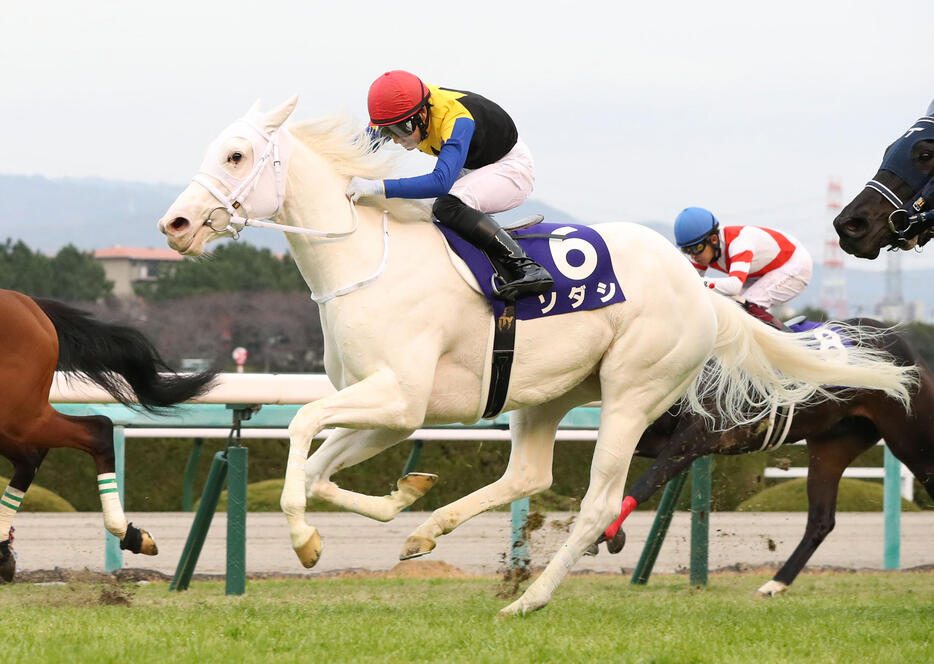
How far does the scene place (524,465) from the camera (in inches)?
202

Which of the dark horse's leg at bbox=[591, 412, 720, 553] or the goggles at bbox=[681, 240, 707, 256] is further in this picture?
the goggles at bbox=[681, 240, 707, 256]

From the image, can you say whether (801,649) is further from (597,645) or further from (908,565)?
(908,565)


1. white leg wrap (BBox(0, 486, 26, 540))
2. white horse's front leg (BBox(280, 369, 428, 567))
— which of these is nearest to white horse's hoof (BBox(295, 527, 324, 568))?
white horse's front leg (BBox(280, 369, 428, 567))

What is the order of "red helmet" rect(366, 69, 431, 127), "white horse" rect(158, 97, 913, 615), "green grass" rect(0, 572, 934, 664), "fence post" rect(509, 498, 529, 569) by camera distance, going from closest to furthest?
"green grass" rect(0, 572, 934, 664) < "white horse" rect(158, 97, 913, 615) < "red helmet" rect(366, 69, 431, 127) < "fence post" rect(509, 498, 529, 569)

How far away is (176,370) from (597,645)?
9.88ft

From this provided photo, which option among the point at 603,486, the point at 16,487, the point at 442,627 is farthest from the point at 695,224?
the point at 16,487

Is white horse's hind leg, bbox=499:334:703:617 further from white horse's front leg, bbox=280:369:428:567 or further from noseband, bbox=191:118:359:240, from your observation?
noseband, bbox=191:118:359:240

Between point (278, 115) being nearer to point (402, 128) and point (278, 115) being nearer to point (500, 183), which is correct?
point (402, 128)

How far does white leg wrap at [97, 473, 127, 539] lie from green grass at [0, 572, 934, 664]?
0.89 ft

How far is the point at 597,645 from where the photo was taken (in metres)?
3.82

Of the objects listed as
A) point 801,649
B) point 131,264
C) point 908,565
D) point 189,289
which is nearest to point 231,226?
point 801,649

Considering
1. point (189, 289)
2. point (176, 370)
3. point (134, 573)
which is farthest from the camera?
point (189, 289)

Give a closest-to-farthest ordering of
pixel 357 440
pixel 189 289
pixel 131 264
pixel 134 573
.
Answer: pixel 357 440, pixel 134 573, pixel 189 289, pixel 131 264

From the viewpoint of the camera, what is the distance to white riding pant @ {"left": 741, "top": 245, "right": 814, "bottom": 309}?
697 centimetres
